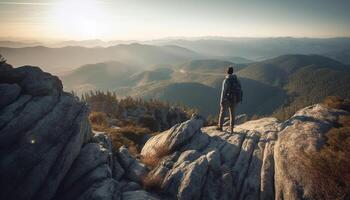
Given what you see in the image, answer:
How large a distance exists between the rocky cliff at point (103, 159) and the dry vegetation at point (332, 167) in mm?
Answer: 563

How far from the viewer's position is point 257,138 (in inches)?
853

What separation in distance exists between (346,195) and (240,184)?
5.99 m

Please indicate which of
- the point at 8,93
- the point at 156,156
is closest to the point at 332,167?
the point at 156,156

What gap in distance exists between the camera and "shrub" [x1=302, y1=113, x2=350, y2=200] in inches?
525

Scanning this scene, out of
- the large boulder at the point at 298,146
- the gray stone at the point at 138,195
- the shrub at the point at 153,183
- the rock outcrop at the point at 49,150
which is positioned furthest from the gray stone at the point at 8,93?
the large boulder at the point at 298,146

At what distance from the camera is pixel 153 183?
16.5 meters

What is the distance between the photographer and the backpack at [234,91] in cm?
2314

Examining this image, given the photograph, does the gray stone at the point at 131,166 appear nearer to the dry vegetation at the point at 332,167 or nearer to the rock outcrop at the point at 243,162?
the rock outcrop at the point at 243,162

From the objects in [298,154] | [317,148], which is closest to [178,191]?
[298,154]

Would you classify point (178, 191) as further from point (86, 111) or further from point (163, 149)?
point (86, 111)

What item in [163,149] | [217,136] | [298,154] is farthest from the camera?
[217,136]

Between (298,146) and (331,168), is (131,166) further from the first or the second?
(331,168)

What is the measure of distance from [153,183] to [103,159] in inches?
147

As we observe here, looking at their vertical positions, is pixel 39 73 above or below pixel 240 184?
above
